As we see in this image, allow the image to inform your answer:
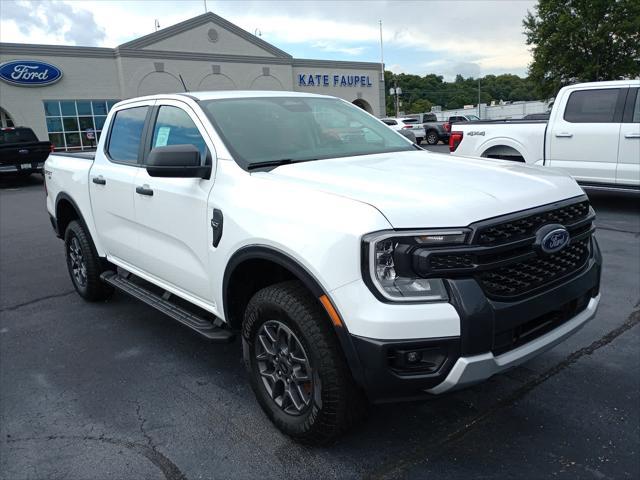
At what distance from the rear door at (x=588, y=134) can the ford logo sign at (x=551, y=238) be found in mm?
6579

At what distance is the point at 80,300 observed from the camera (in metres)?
5.59

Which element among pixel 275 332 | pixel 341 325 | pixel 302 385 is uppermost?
pixel 341 325

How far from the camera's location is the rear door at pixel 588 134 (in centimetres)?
835

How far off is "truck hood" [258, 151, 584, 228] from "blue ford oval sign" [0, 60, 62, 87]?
2804cm

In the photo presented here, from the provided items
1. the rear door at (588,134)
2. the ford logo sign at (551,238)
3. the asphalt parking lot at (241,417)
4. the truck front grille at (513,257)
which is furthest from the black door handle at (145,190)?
the rear door at (588,134)

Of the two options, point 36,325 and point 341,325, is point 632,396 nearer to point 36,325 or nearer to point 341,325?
point 341,325

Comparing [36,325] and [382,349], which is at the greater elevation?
[382,349]

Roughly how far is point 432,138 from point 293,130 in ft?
97.1

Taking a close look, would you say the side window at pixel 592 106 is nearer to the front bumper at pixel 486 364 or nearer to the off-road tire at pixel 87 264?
the front bumper at pixel 486 364

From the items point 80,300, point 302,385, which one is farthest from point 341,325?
point 80,300

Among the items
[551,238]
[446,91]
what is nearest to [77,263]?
[551,238]

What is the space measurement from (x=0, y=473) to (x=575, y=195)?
10.8ft

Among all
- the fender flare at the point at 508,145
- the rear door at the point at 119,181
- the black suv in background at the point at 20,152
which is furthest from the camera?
the black suv in background at the point at 20,152

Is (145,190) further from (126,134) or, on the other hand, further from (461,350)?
(461,350)
